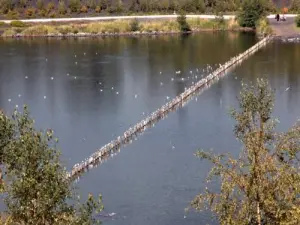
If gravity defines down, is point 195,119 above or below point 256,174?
below

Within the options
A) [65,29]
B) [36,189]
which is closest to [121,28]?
[65,29]

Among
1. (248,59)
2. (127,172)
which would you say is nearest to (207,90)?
(248,59)

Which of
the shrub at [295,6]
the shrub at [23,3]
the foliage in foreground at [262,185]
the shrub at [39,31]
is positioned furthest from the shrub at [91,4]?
the foliage in foreground at [262,185]

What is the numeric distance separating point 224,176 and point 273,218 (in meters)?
2.55

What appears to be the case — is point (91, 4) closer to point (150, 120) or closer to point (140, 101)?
point (140, 101)

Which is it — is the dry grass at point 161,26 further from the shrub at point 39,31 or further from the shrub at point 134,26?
the shrub at point 39,31

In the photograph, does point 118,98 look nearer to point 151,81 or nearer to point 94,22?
point 151,81

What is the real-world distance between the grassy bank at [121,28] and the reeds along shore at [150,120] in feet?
131

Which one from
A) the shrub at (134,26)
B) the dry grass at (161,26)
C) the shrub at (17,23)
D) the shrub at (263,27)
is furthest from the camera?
the shrub at (17,23)

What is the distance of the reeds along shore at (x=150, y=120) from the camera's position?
46.9m

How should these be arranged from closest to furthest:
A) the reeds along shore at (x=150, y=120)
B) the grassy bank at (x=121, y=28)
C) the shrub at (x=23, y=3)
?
the reeds along shore at (x=150, y=120), the grassy bank at (x=121, y=28), the shrub at (x=23, y=3)

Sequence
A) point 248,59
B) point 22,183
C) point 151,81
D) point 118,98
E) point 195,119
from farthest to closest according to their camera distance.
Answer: point 248,59 < point 151,81 < point 118,98 < point 195,119 < point 22,183

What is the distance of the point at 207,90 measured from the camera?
7131 cm

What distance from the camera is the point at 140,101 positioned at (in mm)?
66188
